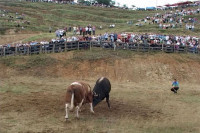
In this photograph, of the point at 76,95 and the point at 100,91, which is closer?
the point at 76,95

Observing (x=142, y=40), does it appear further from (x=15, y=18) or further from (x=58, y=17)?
(x=58, y=17)

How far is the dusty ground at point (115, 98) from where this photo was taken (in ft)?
48.8

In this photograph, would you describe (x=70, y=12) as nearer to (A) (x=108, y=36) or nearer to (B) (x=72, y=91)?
(A) (x=108, y=36)

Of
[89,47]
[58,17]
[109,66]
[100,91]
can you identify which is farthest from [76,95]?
[58,17]

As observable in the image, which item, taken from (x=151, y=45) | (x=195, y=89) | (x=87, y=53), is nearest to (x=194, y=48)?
(x=151, y=45)

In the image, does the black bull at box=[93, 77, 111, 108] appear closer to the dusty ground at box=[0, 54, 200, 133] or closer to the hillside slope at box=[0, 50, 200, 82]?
the dusty ground at box=[0, 54, 200, 133]

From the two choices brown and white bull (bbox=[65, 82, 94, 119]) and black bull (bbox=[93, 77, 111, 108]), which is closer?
brown and white bull (bbox=[65, 82, 94, 119])

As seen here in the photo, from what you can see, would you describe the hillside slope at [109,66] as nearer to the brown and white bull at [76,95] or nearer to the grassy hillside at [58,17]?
the brown and white bull at [76,95]

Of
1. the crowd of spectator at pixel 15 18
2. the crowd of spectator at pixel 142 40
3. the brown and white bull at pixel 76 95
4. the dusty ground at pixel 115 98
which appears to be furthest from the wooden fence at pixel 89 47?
the crowd of spectator at pixel 15 18

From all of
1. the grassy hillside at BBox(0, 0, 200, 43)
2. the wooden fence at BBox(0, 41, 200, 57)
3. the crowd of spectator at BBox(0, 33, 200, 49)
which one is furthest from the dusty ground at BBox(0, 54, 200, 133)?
the grassy hillside at BBox(0, 0, 200, 43)

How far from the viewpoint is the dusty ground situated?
14.9 meters

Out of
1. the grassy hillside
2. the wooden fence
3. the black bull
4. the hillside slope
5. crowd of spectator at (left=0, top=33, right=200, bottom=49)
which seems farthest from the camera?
the grassy hillside

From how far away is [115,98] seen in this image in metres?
21.8

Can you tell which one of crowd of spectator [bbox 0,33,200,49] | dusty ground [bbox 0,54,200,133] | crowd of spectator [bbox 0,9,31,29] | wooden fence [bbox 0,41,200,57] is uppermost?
crowd of spectator [bbox 0,9,31,29]
